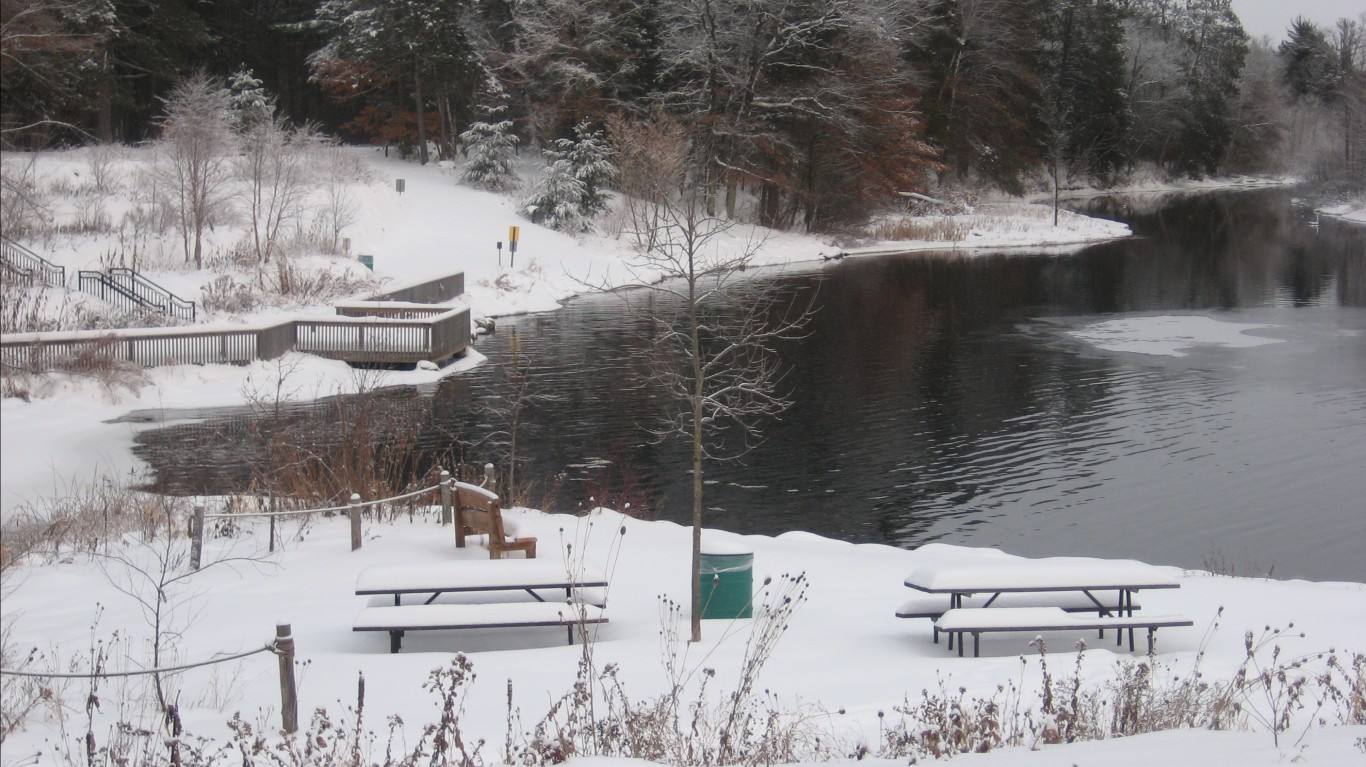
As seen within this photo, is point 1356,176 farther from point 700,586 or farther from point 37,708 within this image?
point 37,708

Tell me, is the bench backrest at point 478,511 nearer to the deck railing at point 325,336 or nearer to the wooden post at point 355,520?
the wooden post at point 355,520

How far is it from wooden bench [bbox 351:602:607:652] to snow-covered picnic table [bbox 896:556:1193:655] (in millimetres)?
2723

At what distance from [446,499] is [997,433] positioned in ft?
35.8

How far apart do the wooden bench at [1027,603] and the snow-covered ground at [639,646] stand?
0.73 ft

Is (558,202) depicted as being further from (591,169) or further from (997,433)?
(997,433)

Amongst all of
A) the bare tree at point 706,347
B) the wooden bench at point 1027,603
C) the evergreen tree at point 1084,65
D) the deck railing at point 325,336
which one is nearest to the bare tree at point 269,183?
the deck railing at point 325,336

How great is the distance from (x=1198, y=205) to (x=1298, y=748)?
291ft

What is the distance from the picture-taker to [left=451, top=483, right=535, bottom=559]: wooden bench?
1160 centimetres

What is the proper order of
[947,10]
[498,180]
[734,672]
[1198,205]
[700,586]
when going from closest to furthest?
[734,672] < [700,586] < [498,180] < [947,10] < [1198,205]

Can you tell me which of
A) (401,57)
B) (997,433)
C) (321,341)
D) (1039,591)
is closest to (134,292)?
(321,341)

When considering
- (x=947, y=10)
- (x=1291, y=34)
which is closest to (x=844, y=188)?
(x=947, y=10)

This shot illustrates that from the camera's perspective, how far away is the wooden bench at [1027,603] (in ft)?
32.2

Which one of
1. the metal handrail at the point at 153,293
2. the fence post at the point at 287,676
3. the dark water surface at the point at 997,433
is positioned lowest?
the dark water surface at the point at 997,433

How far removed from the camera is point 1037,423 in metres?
21.4
